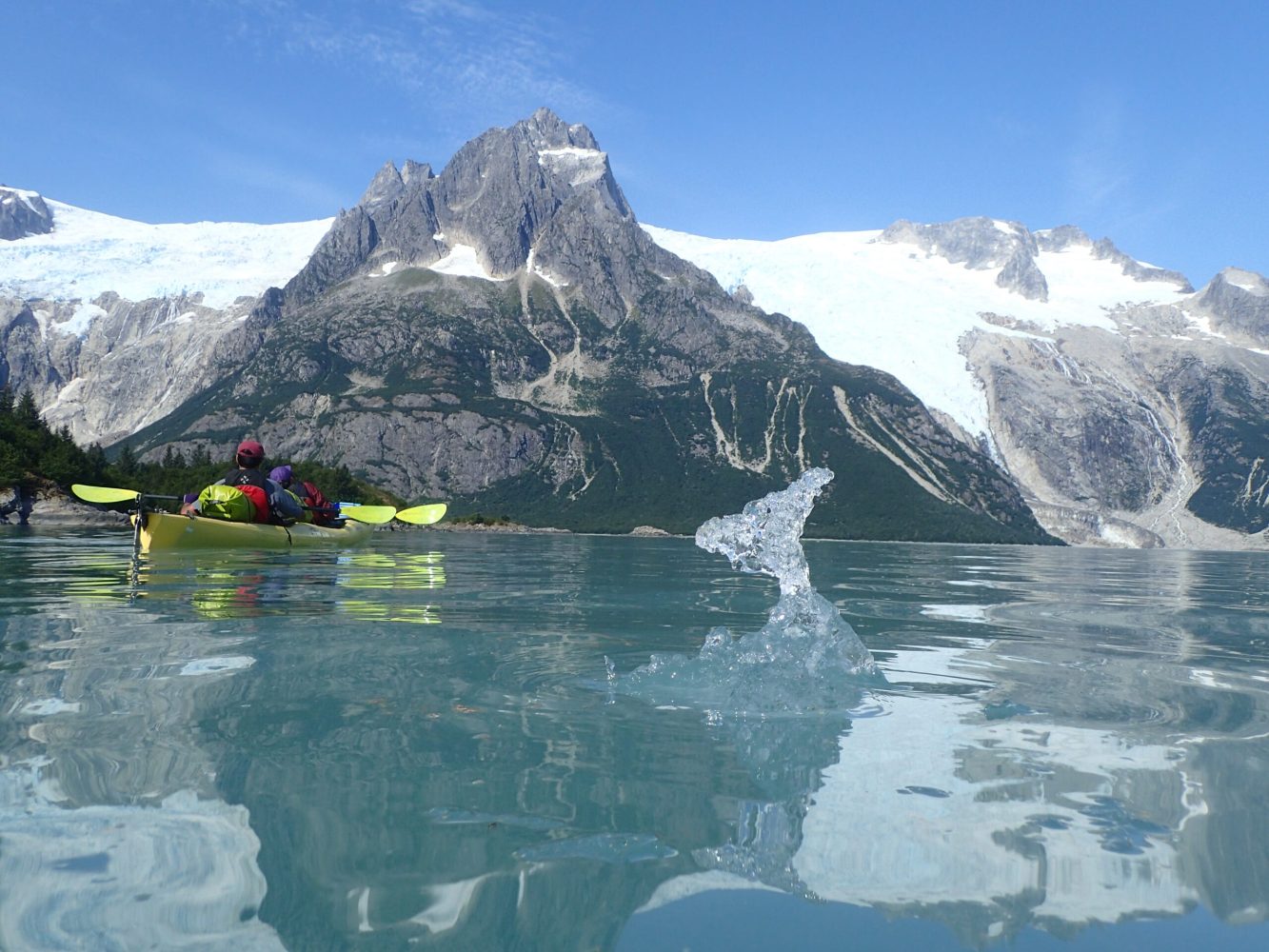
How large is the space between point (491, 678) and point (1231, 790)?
6.92 metres

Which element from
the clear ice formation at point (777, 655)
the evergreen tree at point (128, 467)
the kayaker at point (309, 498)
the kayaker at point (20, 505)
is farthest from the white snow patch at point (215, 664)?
the evergreen tree at point (128, 467)

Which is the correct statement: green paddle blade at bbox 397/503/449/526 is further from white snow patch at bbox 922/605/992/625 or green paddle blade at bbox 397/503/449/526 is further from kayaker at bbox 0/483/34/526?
kayaker at bbox 0/483/34/526

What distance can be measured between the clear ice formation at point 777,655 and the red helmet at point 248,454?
18555 mm

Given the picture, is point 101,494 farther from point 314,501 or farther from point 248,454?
point 314,501

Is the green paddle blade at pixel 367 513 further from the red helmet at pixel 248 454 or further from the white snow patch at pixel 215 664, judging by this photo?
the white snow patch at pixel 215 664

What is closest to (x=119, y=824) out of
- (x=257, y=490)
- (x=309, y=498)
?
(x=257, y=490)

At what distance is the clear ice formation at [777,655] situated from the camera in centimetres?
952

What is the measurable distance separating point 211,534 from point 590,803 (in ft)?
77.8

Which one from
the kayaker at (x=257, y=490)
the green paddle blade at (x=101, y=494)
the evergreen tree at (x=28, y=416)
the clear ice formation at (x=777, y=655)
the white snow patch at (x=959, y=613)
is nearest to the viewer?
the clear ice formation at (x=777, y=655)

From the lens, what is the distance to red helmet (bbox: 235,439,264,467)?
88.4 ft

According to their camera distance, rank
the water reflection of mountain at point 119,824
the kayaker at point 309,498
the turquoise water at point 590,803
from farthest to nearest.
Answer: the kayaker at point 309,498
the turquoise water at point 590,803
the water reflection of mountain at point 119,824

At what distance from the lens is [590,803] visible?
617cm

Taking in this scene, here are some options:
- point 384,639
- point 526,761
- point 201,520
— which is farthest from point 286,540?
point 526,761

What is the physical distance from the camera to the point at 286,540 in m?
29.9
